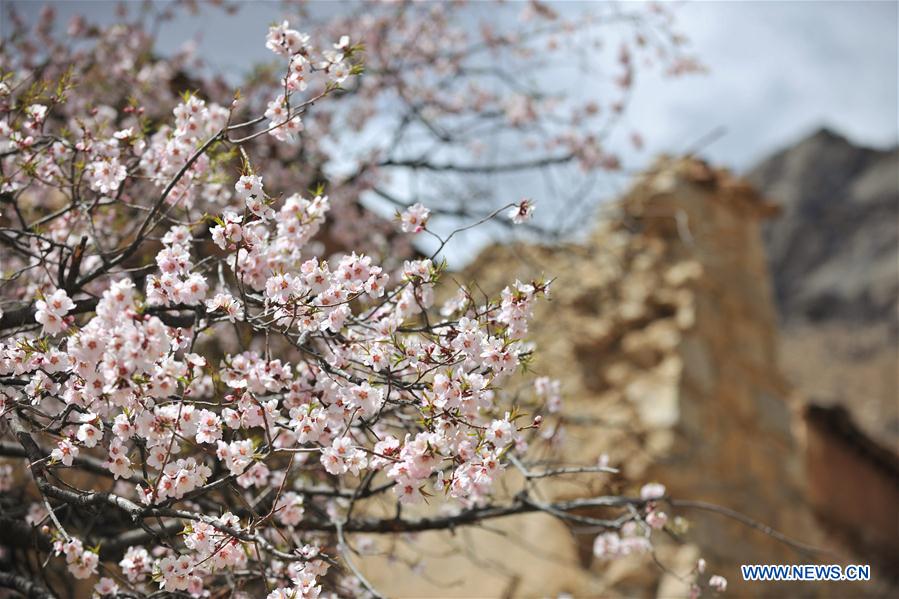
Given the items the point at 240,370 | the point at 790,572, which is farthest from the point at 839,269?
the point at 240,370

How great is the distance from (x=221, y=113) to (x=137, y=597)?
4.85ft

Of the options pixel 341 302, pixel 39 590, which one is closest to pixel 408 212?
pixel 341 302

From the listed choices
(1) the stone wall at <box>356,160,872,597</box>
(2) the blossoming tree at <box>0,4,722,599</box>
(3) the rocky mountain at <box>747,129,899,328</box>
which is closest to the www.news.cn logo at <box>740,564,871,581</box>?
(1) the stone wall at <box>356,160,872,597</box>

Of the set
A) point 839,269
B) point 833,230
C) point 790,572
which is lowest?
point 790,572

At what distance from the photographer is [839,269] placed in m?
18.3

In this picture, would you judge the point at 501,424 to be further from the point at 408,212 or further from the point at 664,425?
the point at 664,425

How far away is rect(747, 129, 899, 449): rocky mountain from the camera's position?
13.7 m

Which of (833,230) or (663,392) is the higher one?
(833,230)

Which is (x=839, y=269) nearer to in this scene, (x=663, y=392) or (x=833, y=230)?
(x=833, y=230)

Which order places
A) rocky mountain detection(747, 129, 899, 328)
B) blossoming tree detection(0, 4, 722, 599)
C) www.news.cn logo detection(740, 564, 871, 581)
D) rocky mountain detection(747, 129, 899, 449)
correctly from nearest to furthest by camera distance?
blossoming tree detection(0, 4, 722, 599), www.news.cn logo detection(740, 564, 871, 581), rocky mountain detection(747, 129, 899, 449), rocky mountain detection(747, 129, 899, 328)

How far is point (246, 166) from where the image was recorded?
188 centimetres

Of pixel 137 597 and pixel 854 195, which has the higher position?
pixel 854 195

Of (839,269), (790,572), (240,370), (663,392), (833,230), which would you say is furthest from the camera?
(833,230)

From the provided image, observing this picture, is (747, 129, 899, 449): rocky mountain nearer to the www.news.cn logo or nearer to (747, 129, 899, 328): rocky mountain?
(747, 129, 899, 328): rocky mountain
